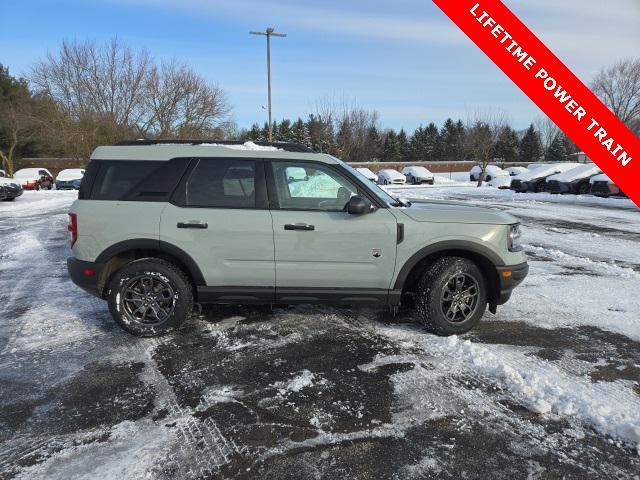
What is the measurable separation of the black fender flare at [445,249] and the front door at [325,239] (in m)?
0.13

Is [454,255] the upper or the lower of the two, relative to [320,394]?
upper

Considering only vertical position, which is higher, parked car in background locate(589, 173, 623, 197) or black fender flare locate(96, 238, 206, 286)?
parked car in background locate(589, 173, 623, 197)

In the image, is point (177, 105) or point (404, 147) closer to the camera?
point (177, 105)

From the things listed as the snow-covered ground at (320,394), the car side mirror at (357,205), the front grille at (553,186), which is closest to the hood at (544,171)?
the front grille at (553,186)

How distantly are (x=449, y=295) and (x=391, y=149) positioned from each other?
67.8 metres

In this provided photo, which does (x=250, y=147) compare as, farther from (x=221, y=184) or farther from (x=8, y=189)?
(x=8, y=189)

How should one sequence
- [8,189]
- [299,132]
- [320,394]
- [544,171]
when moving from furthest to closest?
[299,132] < [544,171] < [8,189] < [320,394]

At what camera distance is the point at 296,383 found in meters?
3.47

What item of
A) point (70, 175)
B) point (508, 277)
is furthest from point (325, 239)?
point (70, 175)

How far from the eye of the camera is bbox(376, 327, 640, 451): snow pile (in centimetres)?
296

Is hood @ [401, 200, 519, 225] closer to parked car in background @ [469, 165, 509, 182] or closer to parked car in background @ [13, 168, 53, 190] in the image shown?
parked car in background @ [13, 168, 53, 190]

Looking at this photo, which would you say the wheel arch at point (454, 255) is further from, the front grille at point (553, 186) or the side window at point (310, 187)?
the front grille at point (553, 186)

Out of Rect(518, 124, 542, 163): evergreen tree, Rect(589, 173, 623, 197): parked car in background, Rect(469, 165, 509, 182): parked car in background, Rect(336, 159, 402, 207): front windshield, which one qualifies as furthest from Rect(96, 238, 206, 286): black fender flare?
Rect(518, 124, 542, 163): evergreen tree

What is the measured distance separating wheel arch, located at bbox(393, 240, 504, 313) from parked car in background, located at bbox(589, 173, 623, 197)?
17648 mm
